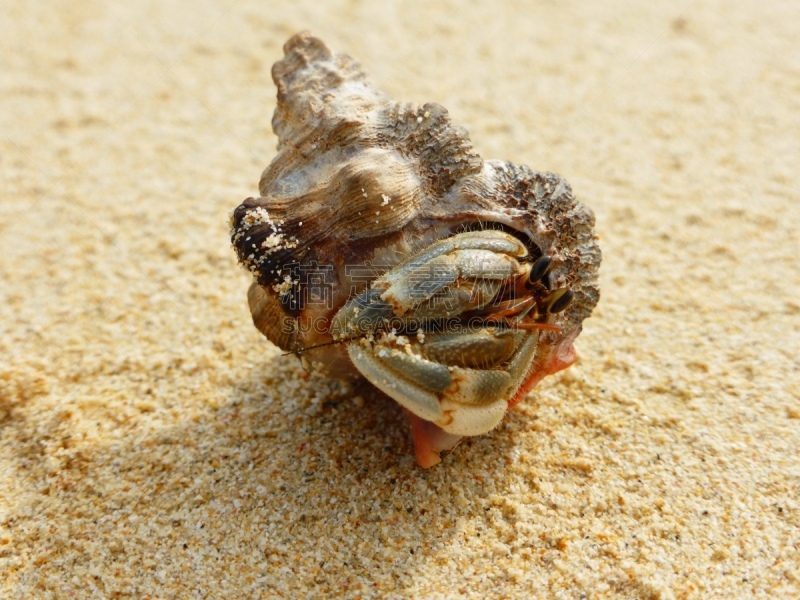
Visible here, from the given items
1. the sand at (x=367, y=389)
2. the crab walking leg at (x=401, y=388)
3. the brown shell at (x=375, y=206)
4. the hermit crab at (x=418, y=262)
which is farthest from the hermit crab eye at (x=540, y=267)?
the sand at (x=367, y=389)

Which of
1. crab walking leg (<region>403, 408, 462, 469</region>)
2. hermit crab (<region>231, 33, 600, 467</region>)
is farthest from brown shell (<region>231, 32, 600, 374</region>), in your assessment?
crab walking leg (<region>403, 408, 462, 469</region>)

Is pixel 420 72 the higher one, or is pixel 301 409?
pixel 420 72

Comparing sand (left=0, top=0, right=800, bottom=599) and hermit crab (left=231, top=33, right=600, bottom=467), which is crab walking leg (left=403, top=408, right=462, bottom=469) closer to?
hermit crab (left=231, top=33, right=600, bottom=467)

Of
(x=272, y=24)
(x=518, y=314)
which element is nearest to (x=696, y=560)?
(x=518, y=314)

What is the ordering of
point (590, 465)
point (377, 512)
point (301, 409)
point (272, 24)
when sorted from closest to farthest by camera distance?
1. point (377, 512)
2. point (590, 465)
3. point (301, 409)
4. point (272, 24)

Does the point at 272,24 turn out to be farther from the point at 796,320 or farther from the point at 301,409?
the point at 796,320

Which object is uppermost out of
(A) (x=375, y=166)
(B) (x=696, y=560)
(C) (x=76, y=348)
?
(A) (x=375, y=166)

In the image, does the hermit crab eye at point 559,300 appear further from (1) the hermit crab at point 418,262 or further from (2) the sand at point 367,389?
(2) the sand at point 367,389
